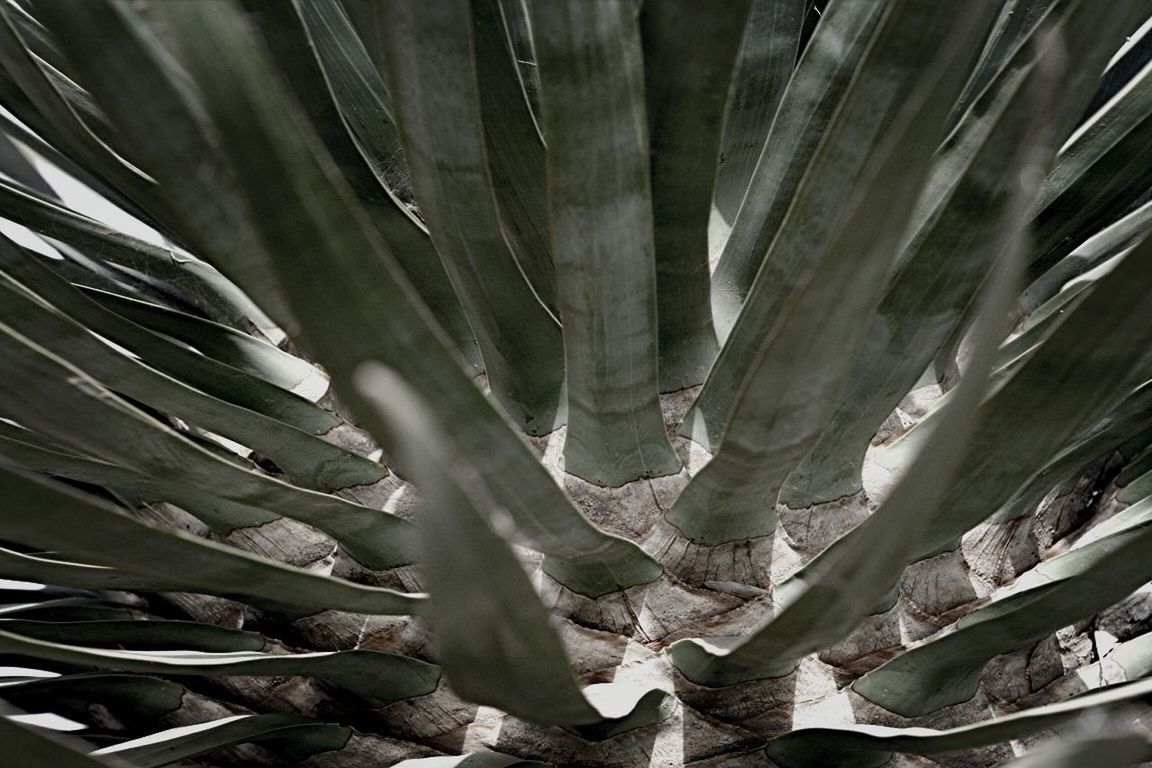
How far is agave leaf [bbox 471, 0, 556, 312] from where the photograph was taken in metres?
0.82

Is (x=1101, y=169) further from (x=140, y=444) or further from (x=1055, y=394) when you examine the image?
(x=140, y=444)

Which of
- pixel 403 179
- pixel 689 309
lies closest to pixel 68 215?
Result: pixel 403 179

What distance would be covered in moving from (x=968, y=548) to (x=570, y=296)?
1.35 ft

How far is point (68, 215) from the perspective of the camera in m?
1.09

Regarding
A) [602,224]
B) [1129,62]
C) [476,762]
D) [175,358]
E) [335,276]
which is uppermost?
[1129,62]

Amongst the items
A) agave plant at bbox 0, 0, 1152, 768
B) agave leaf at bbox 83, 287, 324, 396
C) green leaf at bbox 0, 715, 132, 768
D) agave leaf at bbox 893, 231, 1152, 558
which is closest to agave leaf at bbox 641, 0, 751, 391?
agave plant at bbox 0, 0, 1152, 768

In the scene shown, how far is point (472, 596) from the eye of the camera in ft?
1.35

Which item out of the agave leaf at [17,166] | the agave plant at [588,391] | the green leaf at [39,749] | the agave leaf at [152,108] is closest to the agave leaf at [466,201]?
the agave plant at [588,391]

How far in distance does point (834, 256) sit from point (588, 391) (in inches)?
10.5

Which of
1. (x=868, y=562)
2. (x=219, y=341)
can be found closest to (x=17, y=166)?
(x=219, y=341)

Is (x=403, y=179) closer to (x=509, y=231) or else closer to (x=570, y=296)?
(x=509, y=231)

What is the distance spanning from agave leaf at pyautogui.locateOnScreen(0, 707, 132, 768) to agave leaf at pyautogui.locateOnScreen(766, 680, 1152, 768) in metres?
0.41

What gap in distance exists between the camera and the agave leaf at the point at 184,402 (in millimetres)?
698

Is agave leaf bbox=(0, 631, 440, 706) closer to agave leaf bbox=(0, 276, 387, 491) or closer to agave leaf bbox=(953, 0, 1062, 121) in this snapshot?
agave leaf bbox=(0, 276, 387, 491)
